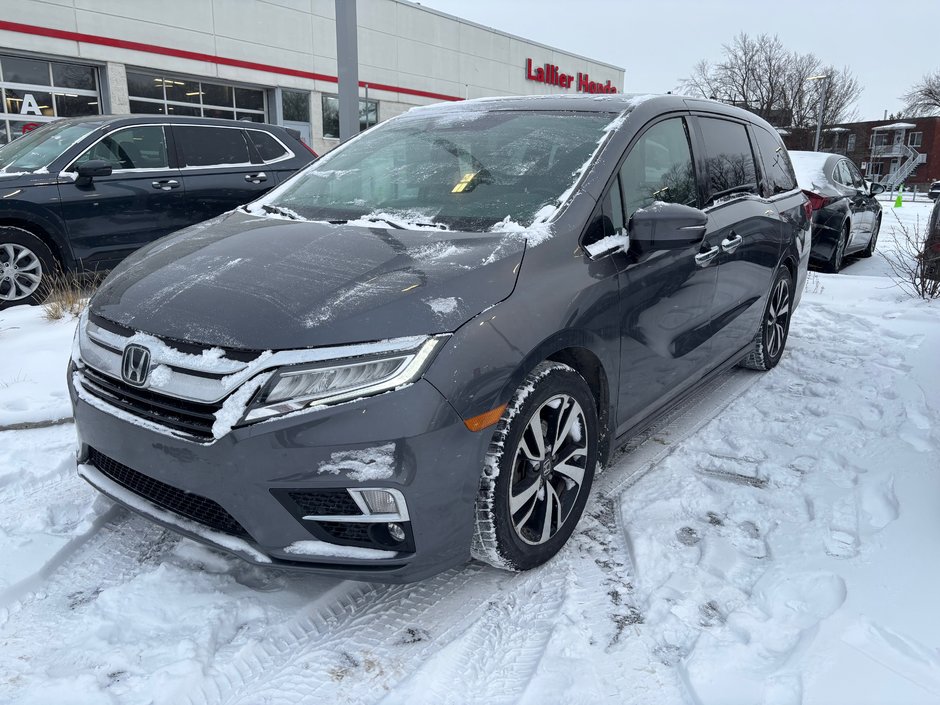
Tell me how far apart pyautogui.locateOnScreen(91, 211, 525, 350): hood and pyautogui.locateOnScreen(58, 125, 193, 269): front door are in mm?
4100

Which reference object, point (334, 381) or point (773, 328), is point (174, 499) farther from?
point (773, 328)

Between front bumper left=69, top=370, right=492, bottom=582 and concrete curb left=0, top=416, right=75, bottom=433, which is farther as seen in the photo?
concrete curb left=0, top=416, right=75, bottom=433

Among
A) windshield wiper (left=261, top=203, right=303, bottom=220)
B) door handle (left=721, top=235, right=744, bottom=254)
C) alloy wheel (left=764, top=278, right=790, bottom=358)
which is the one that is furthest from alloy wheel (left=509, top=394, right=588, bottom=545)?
alloy wheel (left=764, top=278, right=790, bottom=358)

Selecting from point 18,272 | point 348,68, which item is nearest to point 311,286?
point 18,272

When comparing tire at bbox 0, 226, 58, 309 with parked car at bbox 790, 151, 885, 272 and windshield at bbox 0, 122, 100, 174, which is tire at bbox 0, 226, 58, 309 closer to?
windshield at bbox 0, 122, 100, 174

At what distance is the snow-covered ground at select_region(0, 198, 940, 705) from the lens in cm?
198

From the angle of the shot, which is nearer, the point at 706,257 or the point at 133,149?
the point at 706,257

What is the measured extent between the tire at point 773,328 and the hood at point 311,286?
2823 mm

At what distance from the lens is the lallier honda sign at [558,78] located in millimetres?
30750

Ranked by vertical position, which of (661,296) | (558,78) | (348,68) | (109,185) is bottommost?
(661,296)

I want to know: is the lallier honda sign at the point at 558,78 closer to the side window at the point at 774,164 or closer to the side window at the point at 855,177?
the side window at the point at 855,177

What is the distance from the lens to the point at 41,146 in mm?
6441

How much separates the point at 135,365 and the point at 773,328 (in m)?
4.16

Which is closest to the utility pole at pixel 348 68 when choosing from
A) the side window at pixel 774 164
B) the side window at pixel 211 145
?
the side window at pixel 211 145
